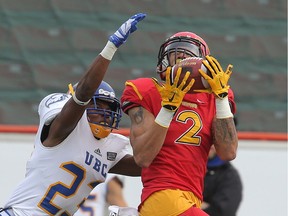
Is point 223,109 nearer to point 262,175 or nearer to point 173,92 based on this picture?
point 173,92

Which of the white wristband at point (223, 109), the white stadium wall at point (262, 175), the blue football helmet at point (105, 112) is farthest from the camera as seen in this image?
the white stadium wall at point (262, 175)

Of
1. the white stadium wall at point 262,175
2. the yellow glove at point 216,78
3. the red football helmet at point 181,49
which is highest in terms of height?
the red football helmet at point 181,49

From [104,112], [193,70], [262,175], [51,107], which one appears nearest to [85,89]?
[104,112]

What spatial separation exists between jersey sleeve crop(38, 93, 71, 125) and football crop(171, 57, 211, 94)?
0.82 metres

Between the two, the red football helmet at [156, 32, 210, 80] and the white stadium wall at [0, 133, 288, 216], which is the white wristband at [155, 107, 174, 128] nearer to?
the red football helmet at [156, 32, 210, 80]

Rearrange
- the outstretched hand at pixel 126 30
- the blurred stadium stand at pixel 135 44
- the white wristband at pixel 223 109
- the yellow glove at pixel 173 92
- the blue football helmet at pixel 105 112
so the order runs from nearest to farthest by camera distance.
Answer: the yellow glove at pixel 173 92
the white wristband at pixel 223 109
the outstretched hand at pixel 126 30
the blue football helmet at pixel 105 112
the blurred stadium stand at pixel 135 44

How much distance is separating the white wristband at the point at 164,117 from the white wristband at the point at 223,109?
23 cm

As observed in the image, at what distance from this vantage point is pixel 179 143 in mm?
3805

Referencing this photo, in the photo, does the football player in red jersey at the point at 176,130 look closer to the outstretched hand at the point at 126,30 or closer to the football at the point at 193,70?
the football at the point at 193,70

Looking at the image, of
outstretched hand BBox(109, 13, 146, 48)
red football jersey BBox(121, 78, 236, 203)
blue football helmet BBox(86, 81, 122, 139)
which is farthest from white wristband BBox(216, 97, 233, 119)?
blue football helmet BBox(86, 81, 122, 139)

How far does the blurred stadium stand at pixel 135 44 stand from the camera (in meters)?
6.73

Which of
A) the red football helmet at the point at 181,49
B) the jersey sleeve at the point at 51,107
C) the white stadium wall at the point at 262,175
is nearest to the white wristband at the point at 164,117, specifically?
the red football helmet at the point at 181,49

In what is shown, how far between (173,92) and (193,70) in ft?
0.41

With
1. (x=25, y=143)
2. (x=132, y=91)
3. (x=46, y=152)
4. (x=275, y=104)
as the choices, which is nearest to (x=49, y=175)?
(x=46, y=152)
